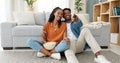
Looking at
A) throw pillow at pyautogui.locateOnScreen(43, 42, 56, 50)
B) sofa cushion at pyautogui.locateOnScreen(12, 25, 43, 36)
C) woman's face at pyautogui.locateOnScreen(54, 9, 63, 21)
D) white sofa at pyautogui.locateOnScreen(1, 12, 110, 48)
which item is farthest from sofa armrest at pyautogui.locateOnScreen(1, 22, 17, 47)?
woman's face at pyautogui.locateOnScreen(54, 9, 63, 21)

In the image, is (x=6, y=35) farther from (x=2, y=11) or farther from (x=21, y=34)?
(x=2, y=11)

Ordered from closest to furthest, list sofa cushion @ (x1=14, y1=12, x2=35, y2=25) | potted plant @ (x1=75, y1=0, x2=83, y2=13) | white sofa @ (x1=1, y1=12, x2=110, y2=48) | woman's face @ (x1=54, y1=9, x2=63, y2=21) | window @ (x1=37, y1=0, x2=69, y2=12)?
woman's face @ (x1=54, y1=9, x2=63, y2=21) → white sofa @ (x1=1, y1=12, x2=110, y2=48) → sofa cushion @ (x1=14, y1=12, x2=35, y2=25) → potted plant @ (x1=75, y1=0, x2=83, y2=13) → window @ (x1=37, y1=0, x2=69, y2=12)

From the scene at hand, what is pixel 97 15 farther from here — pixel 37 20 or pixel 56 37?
pixel 56 37

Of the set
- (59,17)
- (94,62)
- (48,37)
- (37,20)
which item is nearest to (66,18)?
(59,17)

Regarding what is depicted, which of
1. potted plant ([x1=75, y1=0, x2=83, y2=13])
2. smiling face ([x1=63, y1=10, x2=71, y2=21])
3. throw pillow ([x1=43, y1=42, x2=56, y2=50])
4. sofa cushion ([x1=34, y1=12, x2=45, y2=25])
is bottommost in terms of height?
throw pillow ([x1=43, y1=42, x2=56, y2=50])

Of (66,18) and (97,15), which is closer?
(66,18)

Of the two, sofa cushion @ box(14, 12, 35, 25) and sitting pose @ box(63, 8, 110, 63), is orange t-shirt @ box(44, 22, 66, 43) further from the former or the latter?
sofa cushion @ box(14, 12, 35, 25)

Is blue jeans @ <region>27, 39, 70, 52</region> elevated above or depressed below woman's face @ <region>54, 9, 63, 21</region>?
below

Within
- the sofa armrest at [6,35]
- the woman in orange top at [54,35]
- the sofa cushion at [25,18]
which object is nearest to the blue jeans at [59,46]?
the woman in orange top at [54,35]

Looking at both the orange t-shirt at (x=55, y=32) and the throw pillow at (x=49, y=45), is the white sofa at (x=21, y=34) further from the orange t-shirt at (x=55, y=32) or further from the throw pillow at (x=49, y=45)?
the throw pillow at (x=49, y=45)

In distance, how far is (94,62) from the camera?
2.65 m

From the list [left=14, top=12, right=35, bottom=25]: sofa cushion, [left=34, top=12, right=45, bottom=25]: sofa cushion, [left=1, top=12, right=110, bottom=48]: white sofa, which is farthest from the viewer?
[left=34, top=12, right=45, bottom=25]: sofa cushion

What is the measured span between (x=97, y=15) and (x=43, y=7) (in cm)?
183

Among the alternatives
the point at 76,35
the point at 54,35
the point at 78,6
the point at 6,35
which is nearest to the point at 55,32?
the point at 54,35
